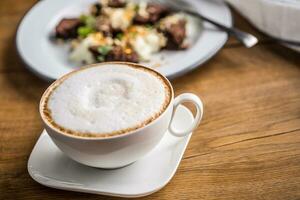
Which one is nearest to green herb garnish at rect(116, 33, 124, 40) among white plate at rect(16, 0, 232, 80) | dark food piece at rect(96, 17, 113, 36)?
dark food piece at rect(96, 17, 113, 36)

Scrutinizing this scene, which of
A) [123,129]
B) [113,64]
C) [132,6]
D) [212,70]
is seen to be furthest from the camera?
[132,6]

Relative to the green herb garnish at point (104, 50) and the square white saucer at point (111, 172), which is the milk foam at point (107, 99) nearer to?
the square white saucer at point (111, 172)

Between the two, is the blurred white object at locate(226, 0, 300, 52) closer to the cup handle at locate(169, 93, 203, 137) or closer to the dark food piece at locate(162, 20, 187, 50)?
the dark food piece at locate(162, 20, 187, 50)

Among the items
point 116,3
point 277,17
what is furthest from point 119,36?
point 277,17

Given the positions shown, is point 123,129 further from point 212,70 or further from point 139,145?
point 212,70

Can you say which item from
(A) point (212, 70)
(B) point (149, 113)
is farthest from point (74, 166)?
(A) point (212, 70)

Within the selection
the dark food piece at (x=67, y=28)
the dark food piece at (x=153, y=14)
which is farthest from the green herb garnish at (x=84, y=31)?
the dark food piece at (x=153, y=14)
